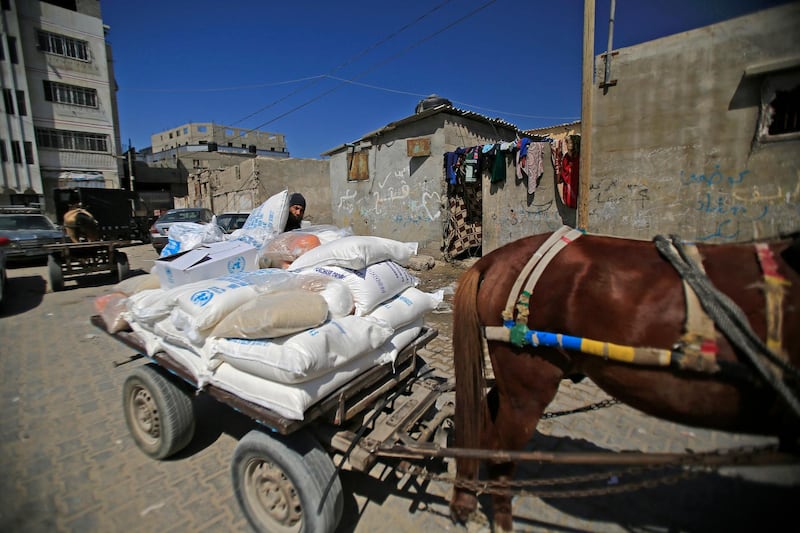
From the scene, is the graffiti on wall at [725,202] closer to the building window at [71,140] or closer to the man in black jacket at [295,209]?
the man in black jacket at [295,209]

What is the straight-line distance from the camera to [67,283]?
9.69m

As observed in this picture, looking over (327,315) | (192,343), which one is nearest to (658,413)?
(327,315)

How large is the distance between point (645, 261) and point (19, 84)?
35065 millimetres

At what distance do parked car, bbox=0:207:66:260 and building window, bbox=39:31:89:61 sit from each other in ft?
79.1

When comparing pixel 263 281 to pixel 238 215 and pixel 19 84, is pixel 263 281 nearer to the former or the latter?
pixel 238 215

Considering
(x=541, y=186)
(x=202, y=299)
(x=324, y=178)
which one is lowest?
(x=202, y=299)

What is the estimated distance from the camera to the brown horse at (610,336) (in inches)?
55.9

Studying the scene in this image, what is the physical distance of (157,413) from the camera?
8.86 ft

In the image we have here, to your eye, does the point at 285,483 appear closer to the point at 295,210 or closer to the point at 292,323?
the point at 292,323

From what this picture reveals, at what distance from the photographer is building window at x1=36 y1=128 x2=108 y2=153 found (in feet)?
80.8

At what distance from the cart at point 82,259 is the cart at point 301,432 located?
7270mm

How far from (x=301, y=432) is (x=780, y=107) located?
27.4 ft

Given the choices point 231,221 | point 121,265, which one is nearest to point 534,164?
point 231,221

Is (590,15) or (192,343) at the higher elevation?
(590,15)
